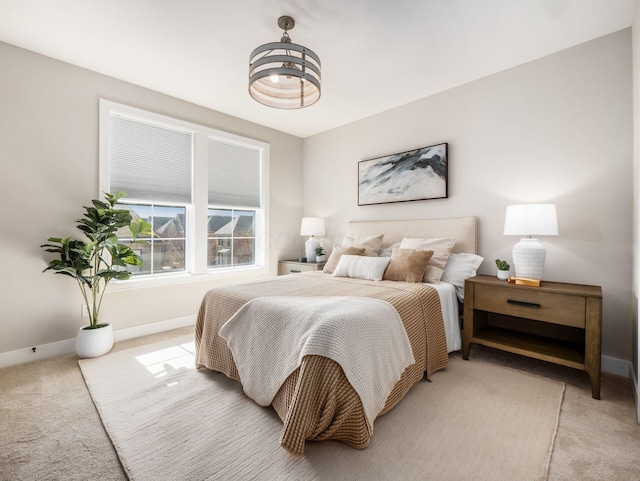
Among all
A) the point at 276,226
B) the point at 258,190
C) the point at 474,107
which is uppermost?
the point at 474,107

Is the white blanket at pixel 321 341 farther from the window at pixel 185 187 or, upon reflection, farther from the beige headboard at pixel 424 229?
the window at pixel 185 187

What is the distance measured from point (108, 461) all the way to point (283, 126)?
4.11 metres

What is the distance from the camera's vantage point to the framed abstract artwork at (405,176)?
131 inches

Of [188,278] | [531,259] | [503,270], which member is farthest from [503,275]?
[188,278]

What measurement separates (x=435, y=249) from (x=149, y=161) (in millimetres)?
3282

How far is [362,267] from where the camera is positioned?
2.96 metres

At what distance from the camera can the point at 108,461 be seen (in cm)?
144

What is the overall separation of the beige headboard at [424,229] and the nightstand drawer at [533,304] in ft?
2.11

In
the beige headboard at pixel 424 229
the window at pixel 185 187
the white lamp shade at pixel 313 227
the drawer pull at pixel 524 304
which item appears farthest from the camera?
the white lamp shade at pixel 313 227

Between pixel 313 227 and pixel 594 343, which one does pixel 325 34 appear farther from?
pixel 594 343

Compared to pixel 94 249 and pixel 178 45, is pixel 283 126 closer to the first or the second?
pixel 178 45

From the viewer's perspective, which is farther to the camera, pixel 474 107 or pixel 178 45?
pixel 474 107

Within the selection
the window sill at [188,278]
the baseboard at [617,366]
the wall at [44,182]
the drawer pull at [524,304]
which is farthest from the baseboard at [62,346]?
the baseboard at [617,366]

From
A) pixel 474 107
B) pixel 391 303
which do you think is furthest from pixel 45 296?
pixel 474 107
